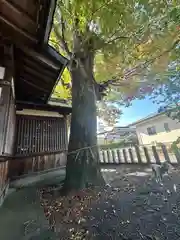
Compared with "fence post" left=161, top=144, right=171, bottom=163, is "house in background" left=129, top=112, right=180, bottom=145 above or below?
above

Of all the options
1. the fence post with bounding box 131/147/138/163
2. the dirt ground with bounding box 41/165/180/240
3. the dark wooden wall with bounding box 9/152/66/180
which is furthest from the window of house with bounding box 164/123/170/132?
the dark wooden wall with bounding box 9/152/66/180

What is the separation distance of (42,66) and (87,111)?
2.03 metres

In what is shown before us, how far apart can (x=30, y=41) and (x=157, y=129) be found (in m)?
16.1

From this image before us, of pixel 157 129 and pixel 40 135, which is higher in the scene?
pixel 157 129

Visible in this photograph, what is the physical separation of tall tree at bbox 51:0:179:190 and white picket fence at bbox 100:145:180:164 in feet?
10.8

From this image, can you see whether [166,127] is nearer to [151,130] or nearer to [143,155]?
[151,130]

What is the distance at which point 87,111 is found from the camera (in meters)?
5.25

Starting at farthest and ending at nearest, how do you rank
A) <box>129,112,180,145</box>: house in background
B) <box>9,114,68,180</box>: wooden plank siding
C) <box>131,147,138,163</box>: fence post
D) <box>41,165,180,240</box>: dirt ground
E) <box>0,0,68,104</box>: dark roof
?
<box>129,112,180,145</box>: house in background, <box>131,147,138,163</box>: fence post, <box>9,114,68,180</box>: wooden plank siding, <box>0,0,68,104</box>: dark roof, <box>41,165,180,240</box>: dirt ground

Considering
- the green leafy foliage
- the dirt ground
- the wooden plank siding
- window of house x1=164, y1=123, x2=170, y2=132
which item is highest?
the green leafy foliage

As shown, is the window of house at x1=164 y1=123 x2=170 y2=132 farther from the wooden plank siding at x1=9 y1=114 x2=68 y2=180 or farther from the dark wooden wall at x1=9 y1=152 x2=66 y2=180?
the dark wooden wall at x1=9 y1=152 x2=66 y2=180

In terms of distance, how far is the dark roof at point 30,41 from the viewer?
2834 mm

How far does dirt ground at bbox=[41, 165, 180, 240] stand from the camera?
7.84ft

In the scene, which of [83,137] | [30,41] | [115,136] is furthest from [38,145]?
[115,136]

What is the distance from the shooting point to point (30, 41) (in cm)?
353
